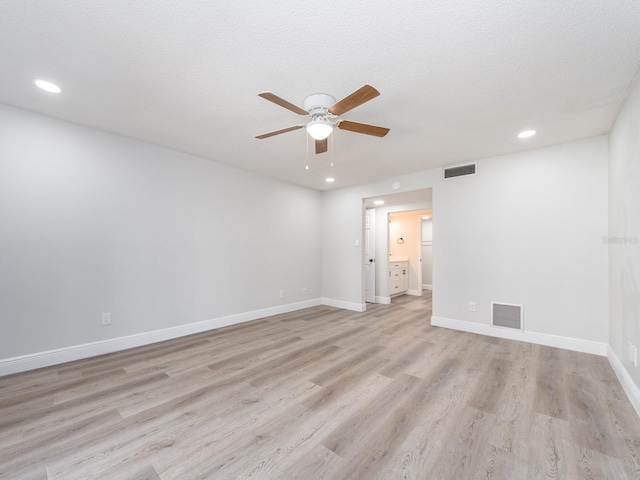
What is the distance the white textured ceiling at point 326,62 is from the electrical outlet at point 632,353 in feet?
6.74

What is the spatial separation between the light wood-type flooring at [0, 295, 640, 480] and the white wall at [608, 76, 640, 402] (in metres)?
0.36

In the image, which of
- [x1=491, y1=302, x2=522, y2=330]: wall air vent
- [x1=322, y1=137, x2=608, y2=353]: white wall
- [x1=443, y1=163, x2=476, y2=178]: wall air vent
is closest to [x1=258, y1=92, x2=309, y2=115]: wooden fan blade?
[x1=443, y1=163, x2=476, y2=178]: wall air vent

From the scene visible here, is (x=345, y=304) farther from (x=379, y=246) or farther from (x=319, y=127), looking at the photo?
(x=319, y=127)

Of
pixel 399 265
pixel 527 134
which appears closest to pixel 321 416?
pixel 527 134

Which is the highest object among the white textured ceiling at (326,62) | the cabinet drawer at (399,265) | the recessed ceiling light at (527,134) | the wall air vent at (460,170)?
the white textured ceiling at (326,62)

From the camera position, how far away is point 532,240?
348 cm

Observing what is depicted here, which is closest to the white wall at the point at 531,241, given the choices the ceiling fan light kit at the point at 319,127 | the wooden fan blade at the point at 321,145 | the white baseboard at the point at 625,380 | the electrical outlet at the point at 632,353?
the white baseboard at the point at 625,380

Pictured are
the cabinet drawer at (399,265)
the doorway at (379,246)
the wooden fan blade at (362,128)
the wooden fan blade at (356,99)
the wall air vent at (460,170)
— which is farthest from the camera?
the cabinet drawer at (399,265)

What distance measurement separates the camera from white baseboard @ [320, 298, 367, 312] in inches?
208

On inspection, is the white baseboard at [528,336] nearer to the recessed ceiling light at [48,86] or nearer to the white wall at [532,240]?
the white wall at [532,240]

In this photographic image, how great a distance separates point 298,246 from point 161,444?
3.99 meters

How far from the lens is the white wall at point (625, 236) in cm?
205

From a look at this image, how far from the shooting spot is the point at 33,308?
267cm

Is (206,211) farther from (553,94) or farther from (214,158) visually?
(553,94)
